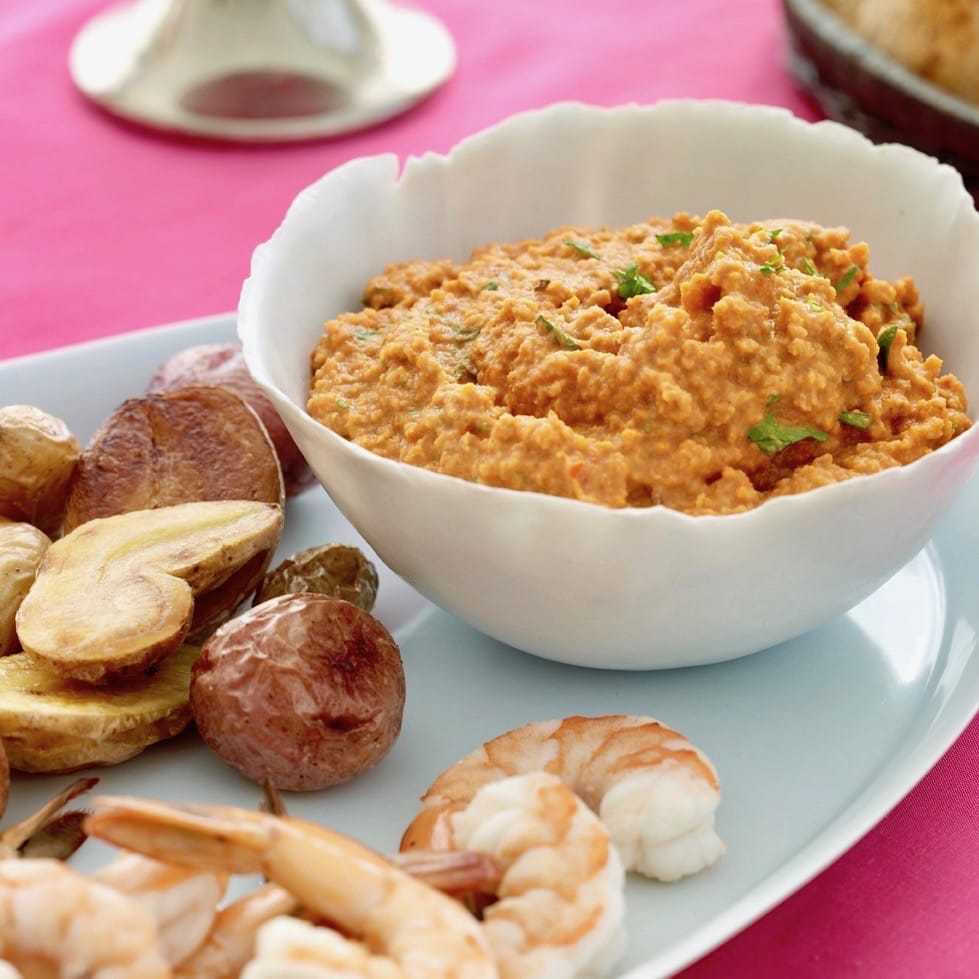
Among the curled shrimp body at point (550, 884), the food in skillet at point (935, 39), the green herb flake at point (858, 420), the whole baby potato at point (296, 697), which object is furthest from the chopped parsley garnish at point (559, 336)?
the food in skillet at point (935, 39)

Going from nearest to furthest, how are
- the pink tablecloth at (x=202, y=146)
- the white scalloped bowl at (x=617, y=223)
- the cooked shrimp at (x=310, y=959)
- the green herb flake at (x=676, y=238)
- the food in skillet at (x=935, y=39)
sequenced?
the cooked shrimp at (x=310, y=959), the white scalloped bowl at (x=617, y=223), the green herb flake at (x=676, y=238), the food in skillet at (x=935, y=39), the pink tablecloth at (x=202, y=146)

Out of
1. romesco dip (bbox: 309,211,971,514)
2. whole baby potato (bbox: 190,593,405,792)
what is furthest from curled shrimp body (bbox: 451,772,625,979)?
romesco dip (bbox: 309,211,971,514)

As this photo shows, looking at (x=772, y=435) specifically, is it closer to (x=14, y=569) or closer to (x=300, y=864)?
(x=300, y=864)

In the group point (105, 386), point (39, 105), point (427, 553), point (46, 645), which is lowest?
point (39, 105)

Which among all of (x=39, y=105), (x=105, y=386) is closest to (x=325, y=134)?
(x=39, y=105)

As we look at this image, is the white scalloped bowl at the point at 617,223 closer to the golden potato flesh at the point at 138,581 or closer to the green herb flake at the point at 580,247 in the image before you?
the golden potato flesh at the point at 138,581

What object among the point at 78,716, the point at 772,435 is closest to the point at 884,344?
the point at 772,435

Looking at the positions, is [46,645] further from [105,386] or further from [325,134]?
[325,134]
